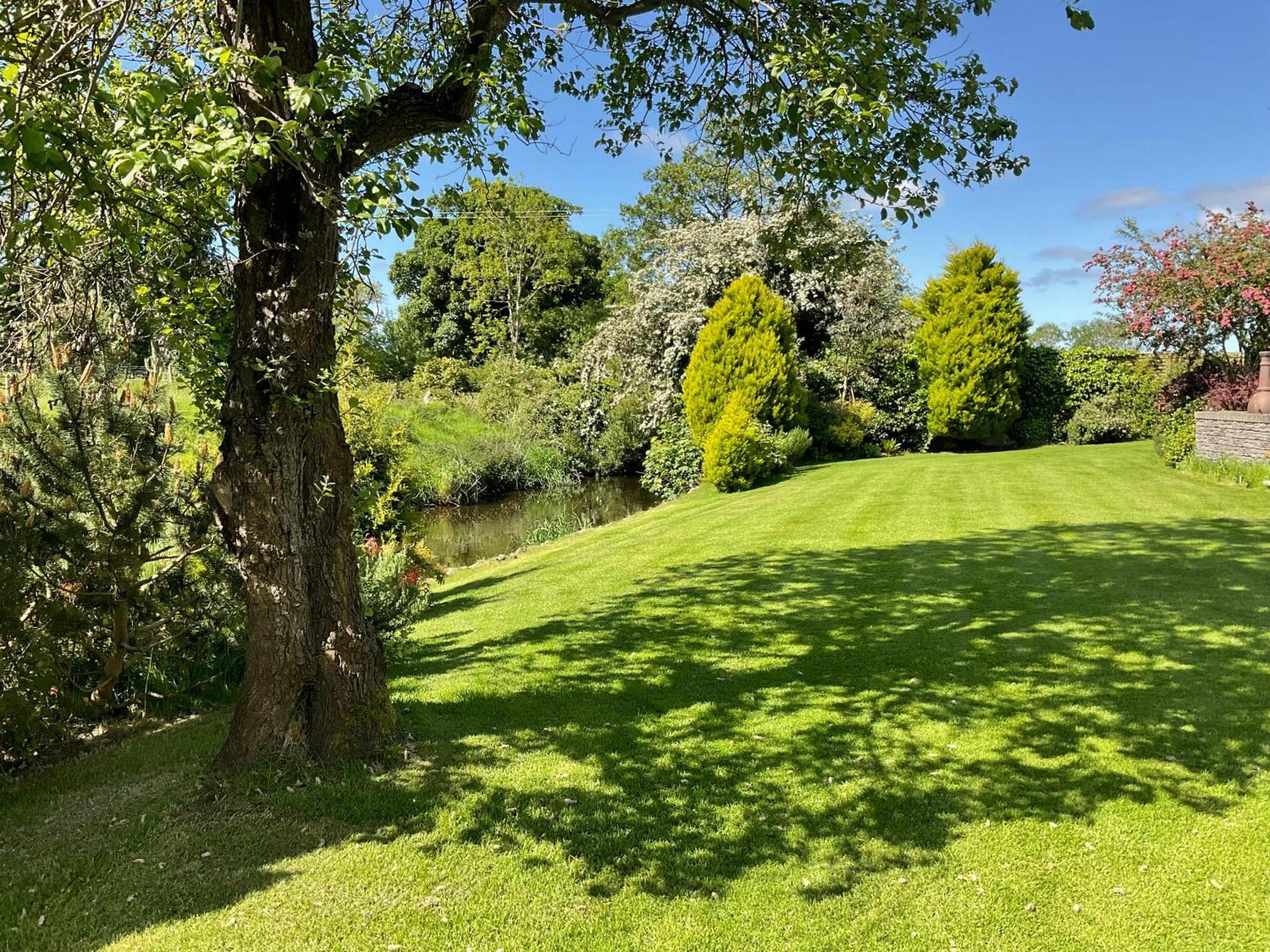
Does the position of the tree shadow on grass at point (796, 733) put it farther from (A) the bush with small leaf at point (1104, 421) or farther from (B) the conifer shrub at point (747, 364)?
(A) the bush with small leaf at point (1104, 421)

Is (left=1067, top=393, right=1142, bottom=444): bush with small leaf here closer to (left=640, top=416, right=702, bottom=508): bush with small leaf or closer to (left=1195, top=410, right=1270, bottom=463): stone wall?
(left=1195, top=410, right=1270, bottom=463): stone wall

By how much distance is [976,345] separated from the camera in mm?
18562

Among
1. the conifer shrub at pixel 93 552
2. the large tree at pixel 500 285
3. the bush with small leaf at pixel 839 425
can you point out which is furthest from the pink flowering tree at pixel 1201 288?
the large tree at pixel 500 285

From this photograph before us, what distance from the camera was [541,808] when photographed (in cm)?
362

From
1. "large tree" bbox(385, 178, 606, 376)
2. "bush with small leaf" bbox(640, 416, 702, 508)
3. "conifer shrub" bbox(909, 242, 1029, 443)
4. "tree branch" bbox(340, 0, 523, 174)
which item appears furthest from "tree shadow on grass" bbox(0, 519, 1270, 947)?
"large tree" bbox(385, 178, 606, 376)

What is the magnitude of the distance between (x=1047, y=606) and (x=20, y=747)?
289 inches

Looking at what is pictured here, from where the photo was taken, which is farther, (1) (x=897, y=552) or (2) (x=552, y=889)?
(1) (x=897, y=552)

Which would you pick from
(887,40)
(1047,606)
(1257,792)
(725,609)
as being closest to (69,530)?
(725,609)

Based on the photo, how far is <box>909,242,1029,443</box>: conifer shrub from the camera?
18578 millimetres

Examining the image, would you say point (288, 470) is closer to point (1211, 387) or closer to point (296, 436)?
point (296, 436)

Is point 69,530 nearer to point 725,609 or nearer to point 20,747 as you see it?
point 20,747

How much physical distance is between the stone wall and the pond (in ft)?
36.6

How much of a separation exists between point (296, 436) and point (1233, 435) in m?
14.3

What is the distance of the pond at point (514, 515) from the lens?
51.8ft
